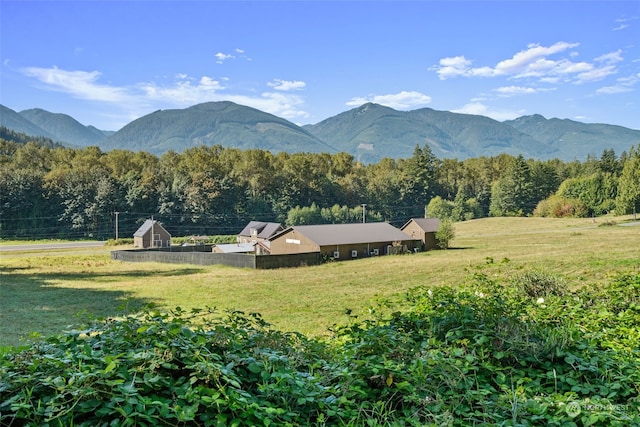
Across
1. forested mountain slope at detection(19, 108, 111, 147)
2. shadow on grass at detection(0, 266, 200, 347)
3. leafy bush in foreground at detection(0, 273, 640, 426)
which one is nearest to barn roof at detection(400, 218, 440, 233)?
shadow on grass at detection(0, 266, 200, 347)

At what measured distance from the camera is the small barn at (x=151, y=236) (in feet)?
47.2

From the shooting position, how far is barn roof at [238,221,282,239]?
15.3 m

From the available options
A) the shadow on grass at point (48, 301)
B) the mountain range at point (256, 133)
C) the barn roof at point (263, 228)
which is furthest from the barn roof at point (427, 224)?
the mountain range at point (256, 133)

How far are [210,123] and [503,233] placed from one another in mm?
89190

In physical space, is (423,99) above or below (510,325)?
above

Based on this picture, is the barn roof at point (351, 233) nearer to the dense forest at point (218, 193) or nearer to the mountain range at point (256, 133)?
the dense forest at point (218, 193)

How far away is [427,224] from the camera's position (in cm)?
1484

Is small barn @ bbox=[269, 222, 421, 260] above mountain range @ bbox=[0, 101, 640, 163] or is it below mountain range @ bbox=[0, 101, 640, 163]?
below

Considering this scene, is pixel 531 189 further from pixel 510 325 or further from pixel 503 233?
pixel 510 325

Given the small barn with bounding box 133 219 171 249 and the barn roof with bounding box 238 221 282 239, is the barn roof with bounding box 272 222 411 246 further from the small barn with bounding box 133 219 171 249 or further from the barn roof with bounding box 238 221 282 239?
the small barn with bounding box 133 219 171 249

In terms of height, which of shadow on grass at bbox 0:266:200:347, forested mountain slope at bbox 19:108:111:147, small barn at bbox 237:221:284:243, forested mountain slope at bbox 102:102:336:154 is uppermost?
forested mountain slope at bbox 102:102:336:154

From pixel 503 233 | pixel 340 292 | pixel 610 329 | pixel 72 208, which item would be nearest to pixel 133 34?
pixel 610 329

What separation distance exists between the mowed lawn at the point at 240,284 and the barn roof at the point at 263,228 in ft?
13.7

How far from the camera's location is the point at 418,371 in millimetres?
1405
